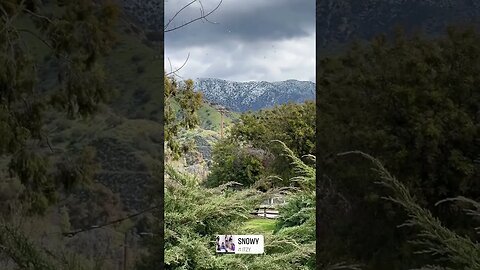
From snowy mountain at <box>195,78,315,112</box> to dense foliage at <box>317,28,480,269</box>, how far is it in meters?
0.14

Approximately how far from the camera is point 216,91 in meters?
3.85

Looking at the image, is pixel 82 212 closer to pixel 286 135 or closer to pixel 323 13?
pixel 286 135

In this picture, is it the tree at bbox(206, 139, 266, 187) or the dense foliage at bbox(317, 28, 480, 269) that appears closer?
the dense foliage at bbox(317, 28, 480, 269)

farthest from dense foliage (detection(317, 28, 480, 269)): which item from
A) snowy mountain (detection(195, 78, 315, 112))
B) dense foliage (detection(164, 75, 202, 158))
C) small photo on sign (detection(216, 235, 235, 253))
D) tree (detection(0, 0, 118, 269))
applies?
tree (detection(0, 0, 118, 269))

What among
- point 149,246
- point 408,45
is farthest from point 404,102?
point 149,246

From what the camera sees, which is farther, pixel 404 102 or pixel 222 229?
pixel 222 229

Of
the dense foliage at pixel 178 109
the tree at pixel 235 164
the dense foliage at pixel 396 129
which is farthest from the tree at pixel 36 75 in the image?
the dense foliage at pixel 396 129

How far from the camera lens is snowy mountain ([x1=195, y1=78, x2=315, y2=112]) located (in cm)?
366

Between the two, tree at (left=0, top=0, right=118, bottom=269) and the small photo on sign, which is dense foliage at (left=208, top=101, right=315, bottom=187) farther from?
tree at (left=0, top=0, right=118, bottom=269)

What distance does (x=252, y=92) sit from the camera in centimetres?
380

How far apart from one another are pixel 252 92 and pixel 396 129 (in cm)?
85

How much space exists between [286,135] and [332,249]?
0.68 meters

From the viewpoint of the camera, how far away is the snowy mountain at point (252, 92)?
3662 mm

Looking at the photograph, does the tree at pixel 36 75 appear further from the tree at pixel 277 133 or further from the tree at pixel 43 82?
the tree at pixel 277 133
